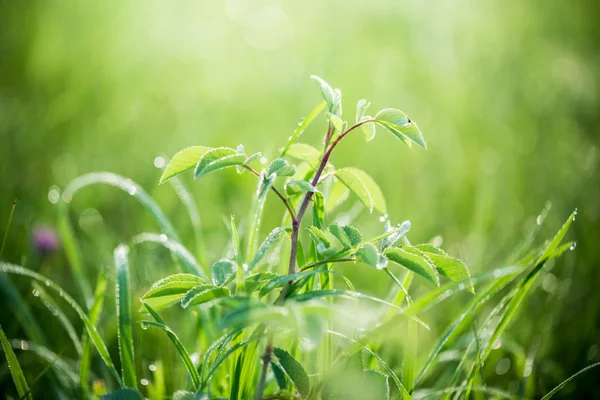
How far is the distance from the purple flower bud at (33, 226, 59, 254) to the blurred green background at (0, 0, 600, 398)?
44 millimetres

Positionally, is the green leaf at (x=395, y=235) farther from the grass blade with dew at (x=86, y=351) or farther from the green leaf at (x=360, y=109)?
the grass blade with dew at (x=86, y=351)

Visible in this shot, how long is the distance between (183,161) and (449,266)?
1.26ft

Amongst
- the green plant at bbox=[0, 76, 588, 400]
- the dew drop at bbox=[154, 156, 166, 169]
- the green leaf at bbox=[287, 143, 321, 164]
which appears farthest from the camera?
the dew drop at bbox=[154, 156, 166, 169]

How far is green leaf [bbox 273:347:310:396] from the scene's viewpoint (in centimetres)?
76

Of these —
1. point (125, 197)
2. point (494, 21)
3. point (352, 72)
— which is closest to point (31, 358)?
point (125, 197)

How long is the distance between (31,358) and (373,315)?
105 centimetres

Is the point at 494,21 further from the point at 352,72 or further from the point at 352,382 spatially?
the point at 352,382

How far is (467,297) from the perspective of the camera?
1561mm

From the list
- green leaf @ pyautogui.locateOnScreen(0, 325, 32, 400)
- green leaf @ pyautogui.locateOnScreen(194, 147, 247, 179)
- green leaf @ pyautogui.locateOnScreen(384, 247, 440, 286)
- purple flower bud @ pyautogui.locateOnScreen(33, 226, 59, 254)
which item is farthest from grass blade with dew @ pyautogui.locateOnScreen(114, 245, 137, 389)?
purple flower bud @ pyautogui.locateOnScreen(33, 226, 59, 254)

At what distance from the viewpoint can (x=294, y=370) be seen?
76cm

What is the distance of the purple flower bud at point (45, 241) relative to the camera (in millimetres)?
1612

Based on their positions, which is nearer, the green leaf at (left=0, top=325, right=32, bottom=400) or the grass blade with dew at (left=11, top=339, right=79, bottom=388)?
the green leaf at (left=0, top=325, right=32, bottom=400)

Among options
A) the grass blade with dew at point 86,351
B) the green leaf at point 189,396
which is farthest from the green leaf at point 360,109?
the grass blade with dew at point 86,351

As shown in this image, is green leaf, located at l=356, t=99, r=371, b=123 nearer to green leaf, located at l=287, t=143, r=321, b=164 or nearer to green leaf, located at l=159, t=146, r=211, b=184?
green leaf, located at l=287, t=143, r=321, b=164
